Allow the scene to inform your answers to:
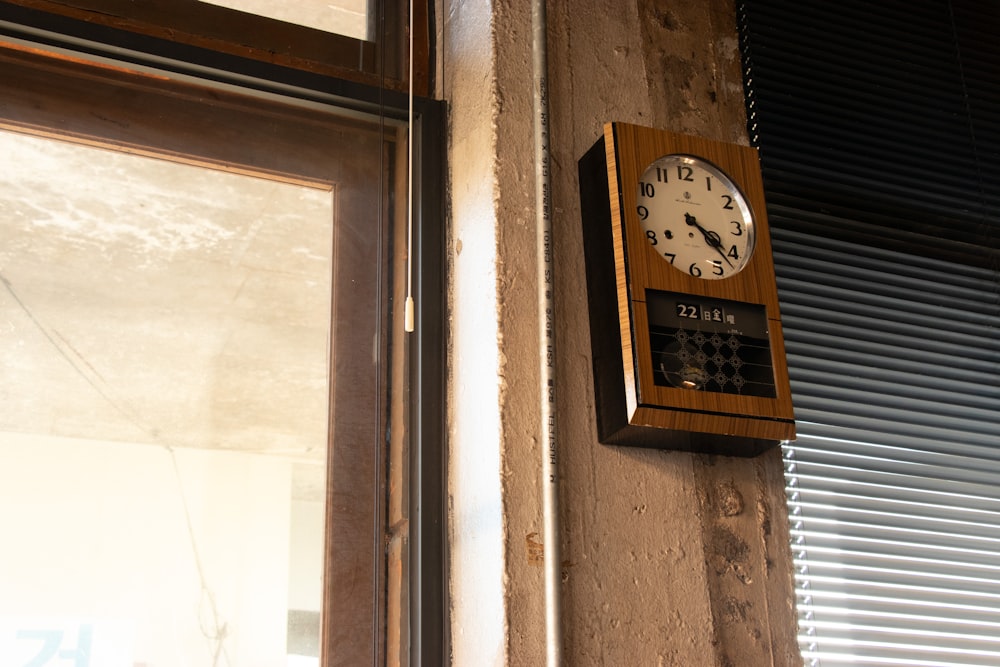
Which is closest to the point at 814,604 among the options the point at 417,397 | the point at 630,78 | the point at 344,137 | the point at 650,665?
the point at 650,665

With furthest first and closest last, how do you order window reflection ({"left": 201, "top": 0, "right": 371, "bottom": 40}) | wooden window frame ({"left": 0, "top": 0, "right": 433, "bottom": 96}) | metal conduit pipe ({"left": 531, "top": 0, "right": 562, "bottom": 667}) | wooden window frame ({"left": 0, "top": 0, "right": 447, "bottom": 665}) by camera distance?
1. window reflection ({"left": 201, "top": 0, "right": 371, "bottom": 40})
2. wooden window frame ({"left": 0, "top": 0, "right": 433, "bottom": 96})
3. wooden window frame ({"left": 0, "top": 0, "right": 447, "bottom": 665})
4. metal conduit pipe ({"left": 531, "top": 0, "right": 562, "bottom": 667})

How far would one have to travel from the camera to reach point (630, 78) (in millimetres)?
1619

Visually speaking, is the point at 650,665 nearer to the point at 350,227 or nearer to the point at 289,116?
the point at 350,227

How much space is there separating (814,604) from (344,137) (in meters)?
0.99

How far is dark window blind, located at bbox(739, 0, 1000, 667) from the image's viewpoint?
1.54 meters

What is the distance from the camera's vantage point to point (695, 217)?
1.46 m

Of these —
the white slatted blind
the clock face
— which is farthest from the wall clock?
the white slatted blind

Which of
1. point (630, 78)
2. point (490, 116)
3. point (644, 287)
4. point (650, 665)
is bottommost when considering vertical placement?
point (650, 665)

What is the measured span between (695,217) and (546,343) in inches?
11.7

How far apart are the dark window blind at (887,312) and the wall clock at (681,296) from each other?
0.24 metres

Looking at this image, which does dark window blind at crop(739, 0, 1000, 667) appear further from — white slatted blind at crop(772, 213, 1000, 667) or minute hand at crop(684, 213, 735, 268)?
minute hand at crop(684, 213, 735, 268)

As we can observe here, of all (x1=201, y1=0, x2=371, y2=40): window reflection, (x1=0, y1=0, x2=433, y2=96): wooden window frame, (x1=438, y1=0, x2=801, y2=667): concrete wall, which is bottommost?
(x1=438, y1=0, x2=801, y2=667): concrete wall

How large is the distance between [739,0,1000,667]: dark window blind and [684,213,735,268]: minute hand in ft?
0.91

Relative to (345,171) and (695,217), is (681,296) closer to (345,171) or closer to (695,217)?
(695,217)
